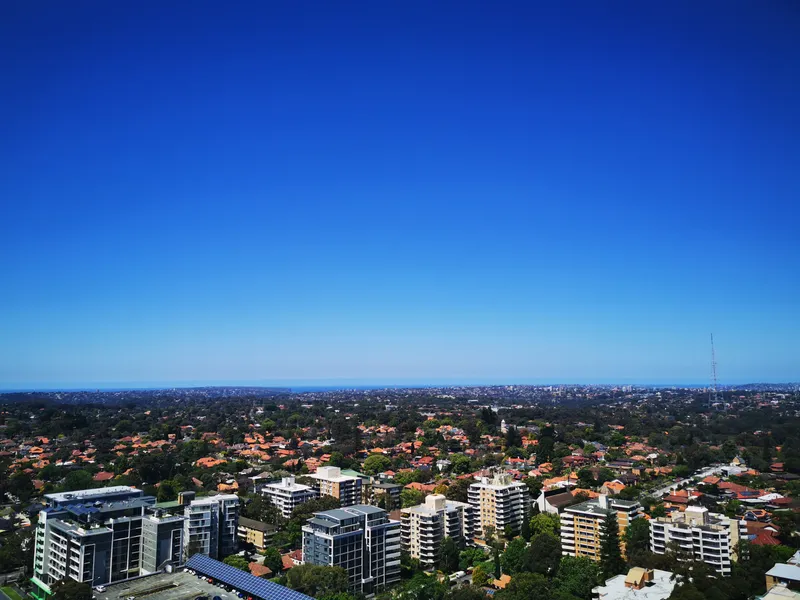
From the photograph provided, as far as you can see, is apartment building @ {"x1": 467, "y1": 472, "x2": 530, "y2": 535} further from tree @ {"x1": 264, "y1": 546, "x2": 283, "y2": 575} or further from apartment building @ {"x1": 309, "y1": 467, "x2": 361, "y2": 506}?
tree @ {"x1": 264, "y1": 546, "x2": 283, "y2": 575}

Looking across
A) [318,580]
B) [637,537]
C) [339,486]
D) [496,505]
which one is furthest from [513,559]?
[339,486]

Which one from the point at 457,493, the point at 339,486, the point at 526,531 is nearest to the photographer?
the point at 526,531

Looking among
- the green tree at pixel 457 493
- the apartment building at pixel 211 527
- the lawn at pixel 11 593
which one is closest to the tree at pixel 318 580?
the apartment building at pixel 211 527

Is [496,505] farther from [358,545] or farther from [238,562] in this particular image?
[238,562]

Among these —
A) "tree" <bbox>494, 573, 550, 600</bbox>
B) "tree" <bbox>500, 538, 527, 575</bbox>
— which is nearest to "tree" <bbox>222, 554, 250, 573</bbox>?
"tree" <bbox>494, 573, 550, 600</bbox>

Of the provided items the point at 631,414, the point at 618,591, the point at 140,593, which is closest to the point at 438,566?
the point at 618,591

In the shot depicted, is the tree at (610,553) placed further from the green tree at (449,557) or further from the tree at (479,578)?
the green tree at (449,557)

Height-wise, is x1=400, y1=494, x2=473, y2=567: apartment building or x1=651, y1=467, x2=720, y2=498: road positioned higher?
x1=400, y1=494, x2=473, y2=567: apartment building
